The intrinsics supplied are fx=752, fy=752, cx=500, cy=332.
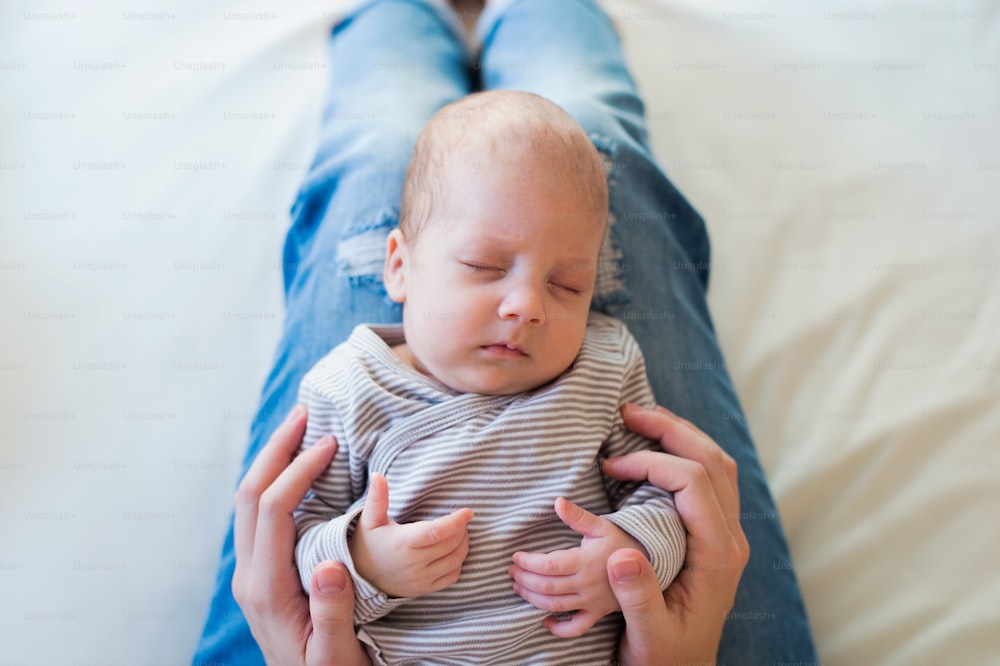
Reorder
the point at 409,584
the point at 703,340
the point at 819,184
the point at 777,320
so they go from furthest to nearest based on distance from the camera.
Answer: the point at 819,184, the point at 777,320, the point at 703,340, the point at 409,584

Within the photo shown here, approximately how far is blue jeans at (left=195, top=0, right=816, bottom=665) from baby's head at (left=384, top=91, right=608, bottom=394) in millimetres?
233

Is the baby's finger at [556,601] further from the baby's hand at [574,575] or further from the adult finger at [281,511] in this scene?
the adult finger at [281,511]

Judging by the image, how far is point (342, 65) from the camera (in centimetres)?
166

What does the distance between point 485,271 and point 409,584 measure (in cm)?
40

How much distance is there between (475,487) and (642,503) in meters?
0.23

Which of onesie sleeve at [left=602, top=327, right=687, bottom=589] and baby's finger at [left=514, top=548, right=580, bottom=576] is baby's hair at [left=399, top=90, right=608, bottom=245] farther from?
baby's finger at [left=514, top=548, right=580, bottom=576]

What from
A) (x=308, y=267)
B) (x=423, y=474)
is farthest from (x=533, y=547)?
(x=308, y=267)

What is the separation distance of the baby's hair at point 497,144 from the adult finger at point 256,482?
0.33 metres

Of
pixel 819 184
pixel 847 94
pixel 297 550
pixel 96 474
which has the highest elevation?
pixel 847 94

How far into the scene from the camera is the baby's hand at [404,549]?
35.2 inches

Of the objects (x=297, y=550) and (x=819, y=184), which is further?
(x=819, y=184)

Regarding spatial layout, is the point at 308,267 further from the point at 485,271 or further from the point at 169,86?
the point at 169,86

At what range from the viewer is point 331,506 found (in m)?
1.04

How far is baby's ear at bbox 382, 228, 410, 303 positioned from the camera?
1.10 meters
